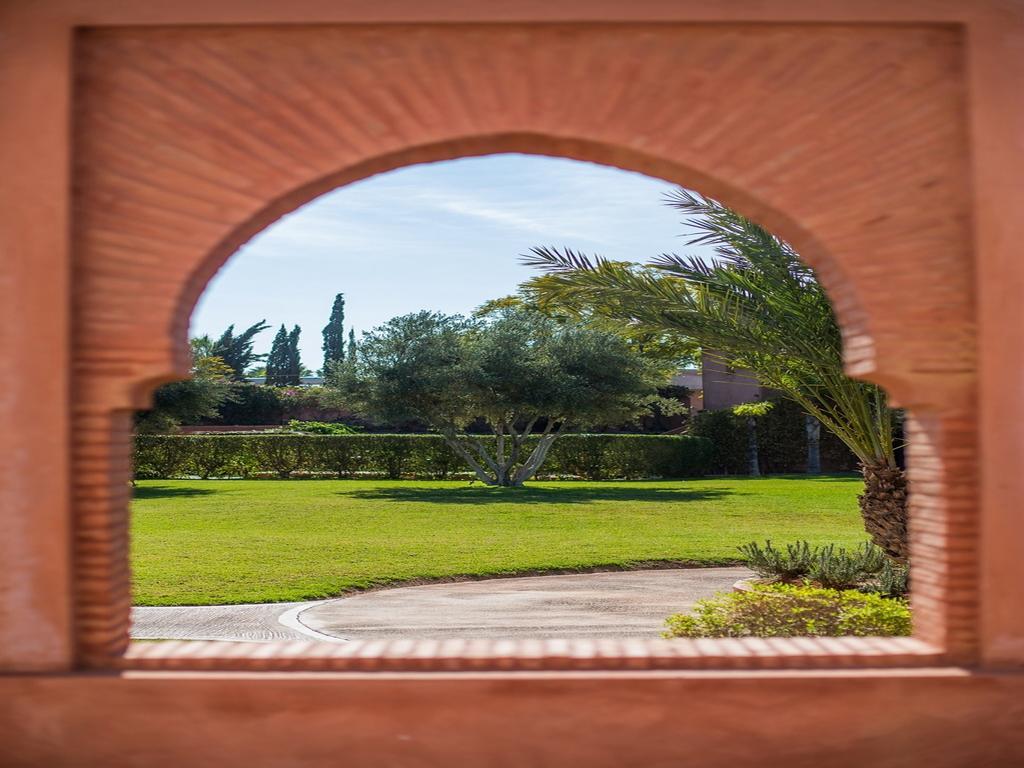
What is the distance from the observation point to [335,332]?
53312 millimetres

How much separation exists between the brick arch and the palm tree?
4.34 meters

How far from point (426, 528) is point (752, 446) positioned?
12758 mm

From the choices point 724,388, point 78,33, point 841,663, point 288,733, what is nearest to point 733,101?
point 841,663

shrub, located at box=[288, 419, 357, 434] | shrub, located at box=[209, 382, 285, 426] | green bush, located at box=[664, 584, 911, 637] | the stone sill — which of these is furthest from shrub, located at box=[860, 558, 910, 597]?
shrub, located at box=[209, 382, 285, 426]

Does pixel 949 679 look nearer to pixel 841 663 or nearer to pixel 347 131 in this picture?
pixel 841 663

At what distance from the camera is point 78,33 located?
11.8 ft

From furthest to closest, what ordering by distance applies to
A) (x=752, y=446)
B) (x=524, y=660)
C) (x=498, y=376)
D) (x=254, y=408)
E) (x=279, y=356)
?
(x=279, y=356)
(x=254, y=408)
(x=752, y=446)
(x=498, y=376)
(x=524, y=660)

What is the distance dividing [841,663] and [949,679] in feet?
1.18

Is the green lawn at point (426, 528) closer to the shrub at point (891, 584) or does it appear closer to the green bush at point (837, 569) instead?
the green bush at point (837, 569)

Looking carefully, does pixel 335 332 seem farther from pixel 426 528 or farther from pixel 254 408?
pixel 426 528

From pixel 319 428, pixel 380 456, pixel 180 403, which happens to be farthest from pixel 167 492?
pixel 319 428

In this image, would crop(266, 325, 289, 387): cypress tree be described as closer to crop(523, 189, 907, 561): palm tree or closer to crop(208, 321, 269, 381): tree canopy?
crop(208, 321, 269, 381): tree canopy

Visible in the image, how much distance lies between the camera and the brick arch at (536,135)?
3.55 meters

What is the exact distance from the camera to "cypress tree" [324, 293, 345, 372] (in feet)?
175
